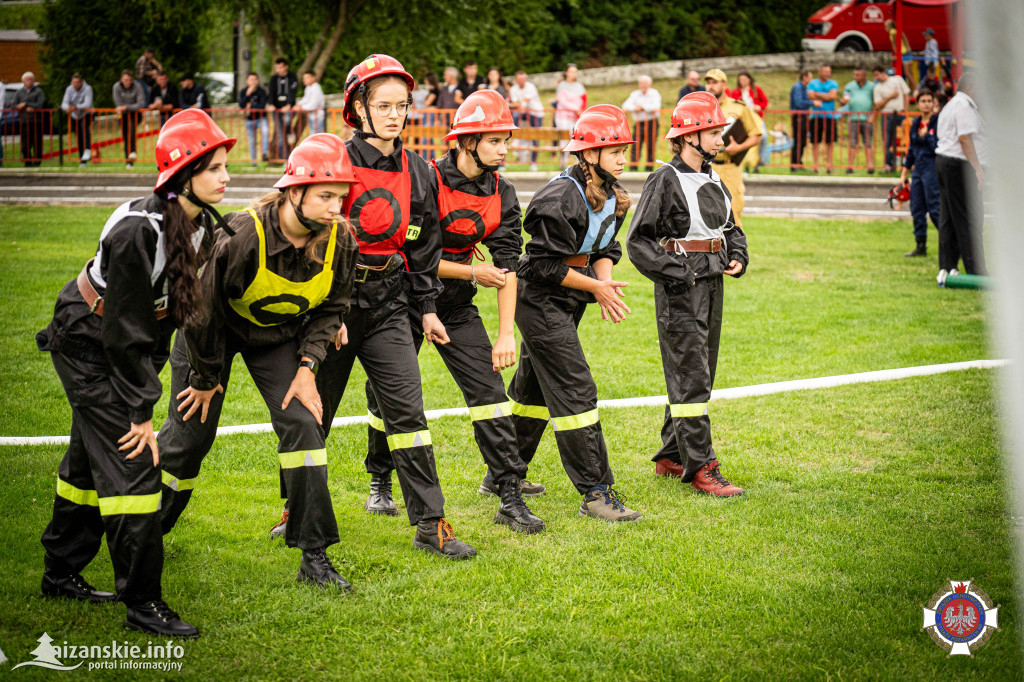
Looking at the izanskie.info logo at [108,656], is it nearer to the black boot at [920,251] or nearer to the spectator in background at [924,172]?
the spectator in background at [924,172]

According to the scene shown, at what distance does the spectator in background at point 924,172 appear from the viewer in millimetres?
14203

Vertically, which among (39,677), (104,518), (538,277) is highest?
(538,277)

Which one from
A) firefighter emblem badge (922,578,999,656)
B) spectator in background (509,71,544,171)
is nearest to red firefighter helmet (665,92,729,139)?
firefighter emblem badge (922,578,999,656)

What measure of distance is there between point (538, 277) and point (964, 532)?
9.02 feet

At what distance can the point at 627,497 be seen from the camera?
6.25 meters

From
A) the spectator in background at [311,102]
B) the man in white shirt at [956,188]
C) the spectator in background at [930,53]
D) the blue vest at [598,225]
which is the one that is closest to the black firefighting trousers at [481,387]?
the blue vest at [598,225]

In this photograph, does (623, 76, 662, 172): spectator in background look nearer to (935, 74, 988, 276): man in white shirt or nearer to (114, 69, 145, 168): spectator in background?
(935, 74, 988, 276): man in white shirt

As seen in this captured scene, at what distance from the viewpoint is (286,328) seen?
4.82 m

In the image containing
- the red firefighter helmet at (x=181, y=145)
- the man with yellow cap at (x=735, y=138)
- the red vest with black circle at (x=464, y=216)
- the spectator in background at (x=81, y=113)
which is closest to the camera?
the red firefighter helmet at (x=181, y=145)

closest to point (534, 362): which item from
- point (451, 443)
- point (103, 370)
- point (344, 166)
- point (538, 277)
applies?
point (538, 277)

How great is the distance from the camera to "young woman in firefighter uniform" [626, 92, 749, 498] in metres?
6.30

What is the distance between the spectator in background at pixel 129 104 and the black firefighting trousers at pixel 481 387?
62.3ft

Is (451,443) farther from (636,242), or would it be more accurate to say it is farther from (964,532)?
(964,532)

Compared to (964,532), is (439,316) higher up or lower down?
higher up
